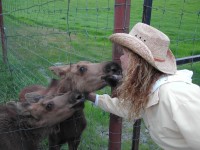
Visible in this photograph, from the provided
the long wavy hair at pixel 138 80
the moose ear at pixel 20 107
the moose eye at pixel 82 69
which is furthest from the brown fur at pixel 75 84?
the long wavy hair at pixel 138 80

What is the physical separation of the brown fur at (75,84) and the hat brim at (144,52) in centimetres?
98

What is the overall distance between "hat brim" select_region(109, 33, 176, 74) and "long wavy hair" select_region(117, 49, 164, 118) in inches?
3.3

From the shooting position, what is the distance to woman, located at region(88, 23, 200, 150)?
9.23 ft

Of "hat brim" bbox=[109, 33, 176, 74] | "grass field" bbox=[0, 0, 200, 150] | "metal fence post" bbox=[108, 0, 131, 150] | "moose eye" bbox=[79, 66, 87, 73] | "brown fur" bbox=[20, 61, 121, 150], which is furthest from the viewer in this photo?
"grass field" bbox=[0, 0, 200, 150]

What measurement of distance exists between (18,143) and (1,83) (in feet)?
10.2

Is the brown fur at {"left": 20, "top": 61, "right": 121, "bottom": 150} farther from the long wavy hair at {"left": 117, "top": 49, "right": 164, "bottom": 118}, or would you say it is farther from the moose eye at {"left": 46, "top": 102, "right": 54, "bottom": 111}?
the long wavy hair at {"left": 117, "top": 49, "right": 164, "bottom": 118}

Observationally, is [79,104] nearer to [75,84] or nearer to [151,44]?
[75,84]

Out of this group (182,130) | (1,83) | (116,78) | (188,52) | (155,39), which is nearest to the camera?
(182,130)

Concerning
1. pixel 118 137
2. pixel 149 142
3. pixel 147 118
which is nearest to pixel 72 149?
pixel 118 137

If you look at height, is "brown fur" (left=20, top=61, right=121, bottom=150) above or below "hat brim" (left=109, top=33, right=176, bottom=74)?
below

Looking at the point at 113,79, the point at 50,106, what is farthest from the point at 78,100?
the point at 113,79

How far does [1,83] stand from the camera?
274 inches

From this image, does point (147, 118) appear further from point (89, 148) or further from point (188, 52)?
point (188, 52)

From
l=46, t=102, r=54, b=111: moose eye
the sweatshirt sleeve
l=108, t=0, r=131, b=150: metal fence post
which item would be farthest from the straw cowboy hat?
l=46, t=102, r=54, b=111: moose eye
